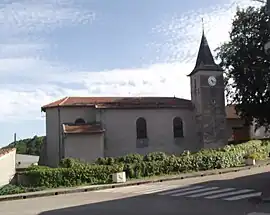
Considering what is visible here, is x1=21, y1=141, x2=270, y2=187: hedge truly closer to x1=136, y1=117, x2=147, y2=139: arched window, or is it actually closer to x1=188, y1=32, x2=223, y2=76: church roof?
x1=136, y1=117, x2=147, y2=139: arched window

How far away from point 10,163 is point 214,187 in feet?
67.6

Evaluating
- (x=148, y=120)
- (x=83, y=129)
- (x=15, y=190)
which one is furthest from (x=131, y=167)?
(x=148, y=120)

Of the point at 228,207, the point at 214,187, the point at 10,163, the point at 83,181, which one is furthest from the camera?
the point at 10,163

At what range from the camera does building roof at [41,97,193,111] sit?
44.8m

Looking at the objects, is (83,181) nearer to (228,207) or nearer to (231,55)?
(228,207)

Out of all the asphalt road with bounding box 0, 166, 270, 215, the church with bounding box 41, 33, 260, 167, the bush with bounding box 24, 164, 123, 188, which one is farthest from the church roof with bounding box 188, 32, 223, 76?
the asphalt road with bounding box 0, 166, 270, 215

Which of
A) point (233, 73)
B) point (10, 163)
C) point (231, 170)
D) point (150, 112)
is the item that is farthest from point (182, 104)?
point (10, 163)

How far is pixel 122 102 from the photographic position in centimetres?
4559

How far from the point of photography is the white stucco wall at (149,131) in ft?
143

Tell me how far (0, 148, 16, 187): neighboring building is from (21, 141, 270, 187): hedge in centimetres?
211

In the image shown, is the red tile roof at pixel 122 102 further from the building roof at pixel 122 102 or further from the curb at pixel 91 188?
the curb at pixel 91 188

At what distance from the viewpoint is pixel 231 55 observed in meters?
42.9

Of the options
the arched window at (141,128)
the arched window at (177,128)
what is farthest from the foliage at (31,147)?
the arched window at (177,128)

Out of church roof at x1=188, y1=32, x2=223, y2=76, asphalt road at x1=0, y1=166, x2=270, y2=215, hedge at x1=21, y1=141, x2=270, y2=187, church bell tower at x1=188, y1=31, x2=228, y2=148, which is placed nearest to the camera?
A: asphalt road at x1=0, y1=166, x2=270, y2=215
